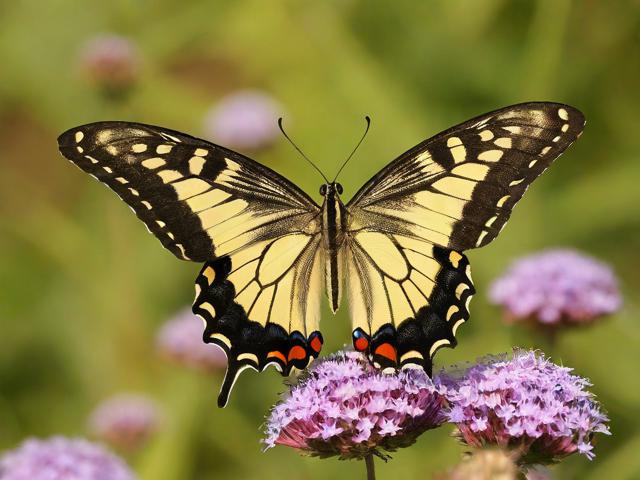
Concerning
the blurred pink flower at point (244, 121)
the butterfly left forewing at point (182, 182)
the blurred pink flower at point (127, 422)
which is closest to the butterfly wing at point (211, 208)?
the butterfly left forewing at point (182, 182)

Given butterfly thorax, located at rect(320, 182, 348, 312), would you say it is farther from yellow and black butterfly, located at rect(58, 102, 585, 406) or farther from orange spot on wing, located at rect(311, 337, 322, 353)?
orange spot on wing, located at rect(311, 337, 322, 353)

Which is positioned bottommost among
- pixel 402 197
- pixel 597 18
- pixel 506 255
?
pixel 402 197

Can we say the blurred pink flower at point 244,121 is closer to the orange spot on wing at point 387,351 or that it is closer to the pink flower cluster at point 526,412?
the orange spot on wing at point 387,351

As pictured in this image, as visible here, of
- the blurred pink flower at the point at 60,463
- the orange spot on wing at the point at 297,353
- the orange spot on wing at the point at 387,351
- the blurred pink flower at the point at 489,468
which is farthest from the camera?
the blurred pink flower at the point at 60,463

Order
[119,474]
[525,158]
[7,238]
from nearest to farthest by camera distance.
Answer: [525,158]
[119,474]
[7,238]

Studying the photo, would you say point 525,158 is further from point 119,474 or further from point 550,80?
point 550,80

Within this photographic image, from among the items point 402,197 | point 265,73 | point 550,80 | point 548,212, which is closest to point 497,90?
point 550,80

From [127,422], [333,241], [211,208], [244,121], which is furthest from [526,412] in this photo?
[244,121]

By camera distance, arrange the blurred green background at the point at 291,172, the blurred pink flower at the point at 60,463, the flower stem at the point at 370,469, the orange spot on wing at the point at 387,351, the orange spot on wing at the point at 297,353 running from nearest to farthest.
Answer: the flower stem at the point at 370,469
the orange spot on wing at the point at 387,351
the orange spot on wing at the point at 297,353
the blurred pink flower at the point at 60,463
the blurred green background at the point at 291,172
